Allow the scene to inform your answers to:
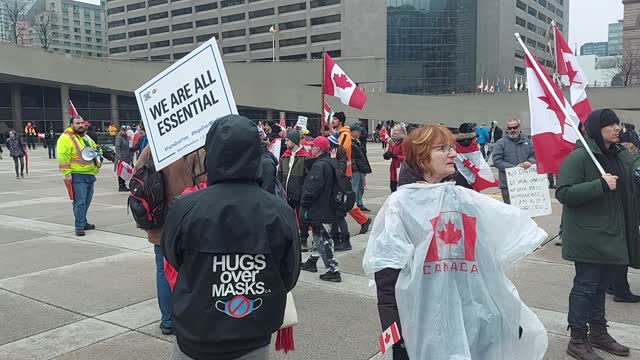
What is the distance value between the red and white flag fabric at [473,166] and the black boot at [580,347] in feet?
10.8

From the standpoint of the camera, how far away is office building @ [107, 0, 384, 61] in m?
79.2

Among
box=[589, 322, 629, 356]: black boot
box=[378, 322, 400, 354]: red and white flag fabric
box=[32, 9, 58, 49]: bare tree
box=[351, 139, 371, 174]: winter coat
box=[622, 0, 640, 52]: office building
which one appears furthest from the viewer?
box=[622, 0, 640, 52]: office building

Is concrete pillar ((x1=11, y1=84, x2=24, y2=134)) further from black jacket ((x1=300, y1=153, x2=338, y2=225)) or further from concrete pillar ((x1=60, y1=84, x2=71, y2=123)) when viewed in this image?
black jacket ((x1=300, y1=153, x2=338, y2=225))

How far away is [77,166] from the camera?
8828 mm

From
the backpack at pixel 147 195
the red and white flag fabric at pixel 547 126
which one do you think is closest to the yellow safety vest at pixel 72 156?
the backpack at pixel 147 195

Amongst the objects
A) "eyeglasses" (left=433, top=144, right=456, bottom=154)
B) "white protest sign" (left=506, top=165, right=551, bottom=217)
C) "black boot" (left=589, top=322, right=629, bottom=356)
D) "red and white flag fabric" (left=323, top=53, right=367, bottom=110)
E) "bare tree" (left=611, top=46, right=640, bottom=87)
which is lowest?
"black boot" (left=589, top=322, right=629, bottom=356)

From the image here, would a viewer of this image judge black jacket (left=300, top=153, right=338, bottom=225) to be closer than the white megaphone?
Yes

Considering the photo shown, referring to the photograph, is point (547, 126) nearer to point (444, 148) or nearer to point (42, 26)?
point (444, 148)

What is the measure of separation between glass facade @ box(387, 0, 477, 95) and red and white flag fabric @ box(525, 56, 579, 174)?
7896cm

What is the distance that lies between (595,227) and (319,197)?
307 centimetres

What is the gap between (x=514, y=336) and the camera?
102 inches

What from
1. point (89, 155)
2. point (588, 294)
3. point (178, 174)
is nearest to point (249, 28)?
point (89, 155)

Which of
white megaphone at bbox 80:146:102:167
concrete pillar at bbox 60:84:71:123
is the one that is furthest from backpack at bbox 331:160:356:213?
concrete pillar at bbox 60:84:71:123

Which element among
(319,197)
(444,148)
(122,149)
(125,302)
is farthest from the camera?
(122,149)
